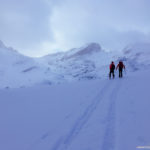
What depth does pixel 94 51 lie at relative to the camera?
137 m

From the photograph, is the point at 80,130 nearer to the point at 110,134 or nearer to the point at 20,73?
the point at 110,134

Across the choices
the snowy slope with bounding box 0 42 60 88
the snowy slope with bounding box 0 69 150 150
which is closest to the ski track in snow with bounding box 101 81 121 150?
the snowy slope with bounding box 0 69 150 150

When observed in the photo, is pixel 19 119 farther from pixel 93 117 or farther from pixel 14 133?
pixel 93 117

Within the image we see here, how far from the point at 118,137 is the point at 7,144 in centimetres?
292

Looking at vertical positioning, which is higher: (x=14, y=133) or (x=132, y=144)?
(x=132, y=144)

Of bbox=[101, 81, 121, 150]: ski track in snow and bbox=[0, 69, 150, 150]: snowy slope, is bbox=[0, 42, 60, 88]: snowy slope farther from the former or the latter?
bbox=[101, 81, 121, 150]: ski track in snow

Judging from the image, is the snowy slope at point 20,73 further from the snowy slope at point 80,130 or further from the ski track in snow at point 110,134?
the ski track in snow at point 110,134

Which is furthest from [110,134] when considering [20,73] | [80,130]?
[20,73]

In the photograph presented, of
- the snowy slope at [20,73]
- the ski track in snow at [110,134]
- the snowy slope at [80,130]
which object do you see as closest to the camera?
the ski track in snow at [110,134]

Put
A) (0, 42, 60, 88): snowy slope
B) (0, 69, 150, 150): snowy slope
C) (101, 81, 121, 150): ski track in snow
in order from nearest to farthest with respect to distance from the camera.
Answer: (101, 81, 121, 150): ski track in snow → (0, 69, 150, 150): snowy slope → (0, 42, 60, 88): snowy slope

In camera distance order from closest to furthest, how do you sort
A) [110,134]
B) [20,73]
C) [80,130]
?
[110,134] < [80,130] < [20,73]

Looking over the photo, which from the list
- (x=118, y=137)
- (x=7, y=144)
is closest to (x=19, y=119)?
(x=7, y=144)

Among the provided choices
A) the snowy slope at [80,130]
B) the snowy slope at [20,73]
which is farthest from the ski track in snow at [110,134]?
the snowy slope at [20,73]

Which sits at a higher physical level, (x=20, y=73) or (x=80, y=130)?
(x=20, y=73)
